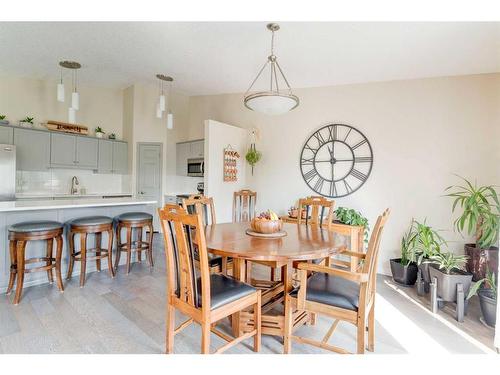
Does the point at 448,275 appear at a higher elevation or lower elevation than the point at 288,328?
higher

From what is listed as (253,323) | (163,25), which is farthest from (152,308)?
(163,25)

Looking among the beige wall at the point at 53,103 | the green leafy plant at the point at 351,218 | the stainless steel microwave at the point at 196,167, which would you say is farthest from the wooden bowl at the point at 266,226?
the beige wall at the point at 53,103

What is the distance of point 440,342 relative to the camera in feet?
6.58

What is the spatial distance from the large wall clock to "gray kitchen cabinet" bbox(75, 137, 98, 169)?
12.8 feet

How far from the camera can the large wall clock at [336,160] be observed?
→ 12.0ft

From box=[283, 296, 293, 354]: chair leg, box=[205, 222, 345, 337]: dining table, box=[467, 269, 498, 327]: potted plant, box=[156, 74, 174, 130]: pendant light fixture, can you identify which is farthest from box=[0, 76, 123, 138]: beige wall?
box=[467, 269, 498, 327]: potted plant

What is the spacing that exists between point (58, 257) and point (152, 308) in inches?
45.8

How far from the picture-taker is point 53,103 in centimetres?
485

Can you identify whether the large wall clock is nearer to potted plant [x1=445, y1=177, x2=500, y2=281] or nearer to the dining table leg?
potted plant [x1=445, y1=177, x2=500, y2=281]

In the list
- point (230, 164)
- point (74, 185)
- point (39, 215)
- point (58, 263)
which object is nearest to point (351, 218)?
point (230, 164)

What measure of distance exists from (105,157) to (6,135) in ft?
4.72

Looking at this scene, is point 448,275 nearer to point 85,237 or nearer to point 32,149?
point 85,237
